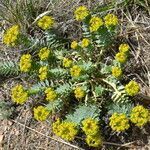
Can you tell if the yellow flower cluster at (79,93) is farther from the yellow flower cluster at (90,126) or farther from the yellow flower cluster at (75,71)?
the yellow flower cluster at (90,126)

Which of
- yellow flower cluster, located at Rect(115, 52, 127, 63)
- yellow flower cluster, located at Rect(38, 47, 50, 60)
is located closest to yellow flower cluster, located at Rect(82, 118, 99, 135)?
yellow flower cluster, located at Rect(115, 52, 127, 63)

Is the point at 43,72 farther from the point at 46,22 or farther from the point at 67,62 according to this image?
the point at 46,22

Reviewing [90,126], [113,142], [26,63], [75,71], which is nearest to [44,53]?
[26,63]

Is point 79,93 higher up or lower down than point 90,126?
higher up

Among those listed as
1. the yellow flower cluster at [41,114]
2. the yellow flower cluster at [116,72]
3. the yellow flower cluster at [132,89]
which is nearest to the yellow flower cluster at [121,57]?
the yellow flower cluster at [116,72]

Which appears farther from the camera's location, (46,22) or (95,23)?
(46,22)

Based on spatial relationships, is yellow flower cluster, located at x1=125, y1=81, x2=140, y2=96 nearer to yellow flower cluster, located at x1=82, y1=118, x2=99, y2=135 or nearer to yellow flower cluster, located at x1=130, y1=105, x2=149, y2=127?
yellow flower cluster, located at x1=130, y1=105, x2=149, y2=127

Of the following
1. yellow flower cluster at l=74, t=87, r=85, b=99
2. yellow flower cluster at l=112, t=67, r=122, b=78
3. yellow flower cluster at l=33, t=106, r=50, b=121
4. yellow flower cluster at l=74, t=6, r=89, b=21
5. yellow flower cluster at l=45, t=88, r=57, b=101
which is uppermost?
yellow flower cluster at l=74, t=6, r=89, b=21

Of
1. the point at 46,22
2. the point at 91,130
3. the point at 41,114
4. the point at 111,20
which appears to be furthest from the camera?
the point at 46,22
